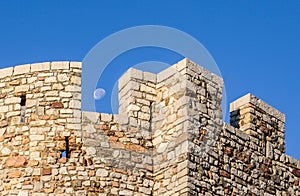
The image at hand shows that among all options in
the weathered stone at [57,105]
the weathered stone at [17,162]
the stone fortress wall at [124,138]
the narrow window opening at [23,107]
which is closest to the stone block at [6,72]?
the stone fortress wall at [124,138]

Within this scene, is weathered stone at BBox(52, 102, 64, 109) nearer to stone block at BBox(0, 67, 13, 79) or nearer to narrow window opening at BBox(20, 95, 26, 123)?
narrow window opening at BBox(20, 95, 26, 123)

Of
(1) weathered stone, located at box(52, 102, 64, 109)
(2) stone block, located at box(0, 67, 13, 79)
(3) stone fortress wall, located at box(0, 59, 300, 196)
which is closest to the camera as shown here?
(3) stone fortress wall, located at box(0, 59, 300, 196)

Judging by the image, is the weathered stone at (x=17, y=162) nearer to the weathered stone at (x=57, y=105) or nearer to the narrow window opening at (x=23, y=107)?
the narrow window opening at (x=23, y=107)

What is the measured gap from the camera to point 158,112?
20344 millimetres

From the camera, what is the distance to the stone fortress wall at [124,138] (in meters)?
19.4

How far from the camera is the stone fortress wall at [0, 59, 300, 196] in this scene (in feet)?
63.7

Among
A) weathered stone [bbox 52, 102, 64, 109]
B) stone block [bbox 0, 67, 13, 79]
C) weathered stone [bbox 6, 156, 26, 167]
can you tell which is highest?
stone block [bbox 0, 67, 13, 79]

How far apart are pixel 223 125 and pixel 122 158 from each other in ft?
6.54

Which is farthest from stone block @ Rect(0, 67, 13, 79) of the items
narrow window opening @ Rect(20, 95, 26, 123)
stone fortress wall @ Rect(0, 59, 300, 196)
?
narrow window opening @ Rect(20, 95, 26, 123)

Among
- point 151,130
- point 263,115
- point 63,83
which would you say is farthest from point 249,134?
point 63,83

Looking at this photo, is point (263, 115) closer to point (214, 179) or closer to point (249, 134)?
point (249, 134)

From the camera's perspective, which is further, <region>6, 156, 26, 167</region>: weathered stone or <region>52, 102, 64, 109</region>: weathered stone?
<region>52, 102, 64, 109</region>: weathered stone

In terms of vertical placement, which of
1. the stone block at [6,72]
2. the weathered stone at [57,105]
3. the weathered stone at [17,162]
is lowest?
the weathered stone at [17,162]

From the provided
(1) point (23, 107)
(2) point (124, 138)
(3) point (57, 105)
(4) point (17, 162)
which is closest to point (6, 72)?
(1) point (23, 107)
